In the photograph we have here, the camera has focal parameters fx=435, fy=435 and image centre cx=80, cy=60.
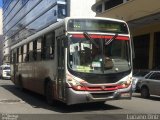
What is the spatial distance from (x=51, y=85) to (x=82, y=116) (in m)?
3.17

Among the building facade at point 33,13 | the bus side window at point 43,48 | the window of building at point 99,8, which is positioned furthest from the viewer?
the building facade at point 33,13

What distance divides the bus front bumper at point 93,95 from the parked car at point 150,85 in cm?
707

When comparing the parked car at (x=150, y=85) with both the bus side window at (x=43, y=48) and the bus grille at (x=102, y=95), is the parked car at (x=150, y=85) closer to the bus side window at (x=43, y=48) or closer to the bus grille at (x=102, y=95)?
the bus side window at (x=43, y=48)

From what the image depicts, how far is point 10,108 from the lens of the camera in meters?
15.5

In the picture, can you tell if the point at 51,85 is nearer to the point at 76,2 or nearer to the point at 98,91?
the point at 98,91

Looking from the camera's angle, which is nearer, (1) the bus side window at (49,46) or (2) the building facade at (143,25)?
(1) the bus side window at (49,46)

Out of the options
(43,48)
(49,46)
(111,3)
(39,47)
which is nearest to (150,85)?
(39,47)

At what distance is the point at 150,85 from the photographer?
72.2ft

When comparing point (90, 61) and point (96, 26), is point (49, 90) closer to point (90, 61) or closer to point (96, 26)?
point (90, 61)

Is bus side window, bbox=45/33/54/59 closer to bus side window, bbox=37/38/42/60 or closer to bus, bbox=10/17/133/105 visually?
bus, bbox=10/17/133/105

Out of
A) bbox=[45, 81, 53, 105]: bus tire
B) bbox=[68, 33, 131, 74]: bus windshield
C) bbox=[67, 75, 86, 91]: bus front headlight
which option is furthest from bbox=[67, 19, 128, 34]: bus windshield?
bbox=[45, 81, 53, 105]: bus tire

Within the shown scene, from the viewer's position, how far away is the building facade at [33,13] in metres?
66.2

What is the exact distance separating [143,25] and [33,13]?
48950 millimetres

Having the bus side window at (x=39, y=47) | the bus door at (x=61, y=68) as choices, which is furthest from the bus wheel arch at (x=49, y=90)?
the bus side window at (x=39, y=47)
